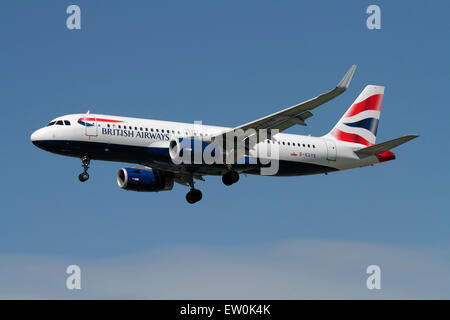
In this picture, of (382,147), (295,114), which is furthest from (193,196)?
(382,147)

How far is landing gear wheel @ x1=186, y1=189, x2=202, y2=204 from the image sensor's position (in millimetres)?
51000

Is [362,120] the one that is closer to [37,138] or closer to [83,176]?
[83,176]

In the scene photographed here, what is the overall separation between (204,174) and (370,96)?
47.4 feet

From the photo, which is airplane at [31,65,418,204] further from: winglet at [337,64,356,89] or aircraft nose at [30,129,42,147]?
winglet at [337,64,356,89]

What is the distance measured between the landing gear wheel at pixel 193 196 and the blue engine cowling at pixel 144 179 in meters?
1.43

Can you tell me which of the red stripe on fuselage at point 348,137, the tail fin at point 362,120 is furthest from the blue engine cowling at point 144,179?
the red stripe on fuselage at point 348,137

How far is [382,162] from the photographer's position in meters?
50.6

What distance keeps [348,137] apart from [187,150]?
13.1m

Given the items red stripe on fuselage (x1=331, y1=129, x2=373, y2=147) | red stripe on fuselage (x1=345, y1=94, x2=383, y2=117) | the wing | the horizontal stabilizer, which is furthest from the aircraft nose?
red stripe on fuselage (x1=345, y1=94, x2=383, y2=117)

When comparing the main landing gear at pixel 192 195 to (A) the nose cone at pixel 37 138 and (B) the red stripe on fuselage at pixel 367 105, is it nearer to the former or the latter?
(A) the nose cone at pixel 37 138

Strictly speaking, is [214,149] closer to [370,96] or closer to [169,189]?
[169,189]

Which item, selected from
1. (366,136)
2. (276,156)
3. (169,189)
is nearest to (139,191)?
(169,189)
